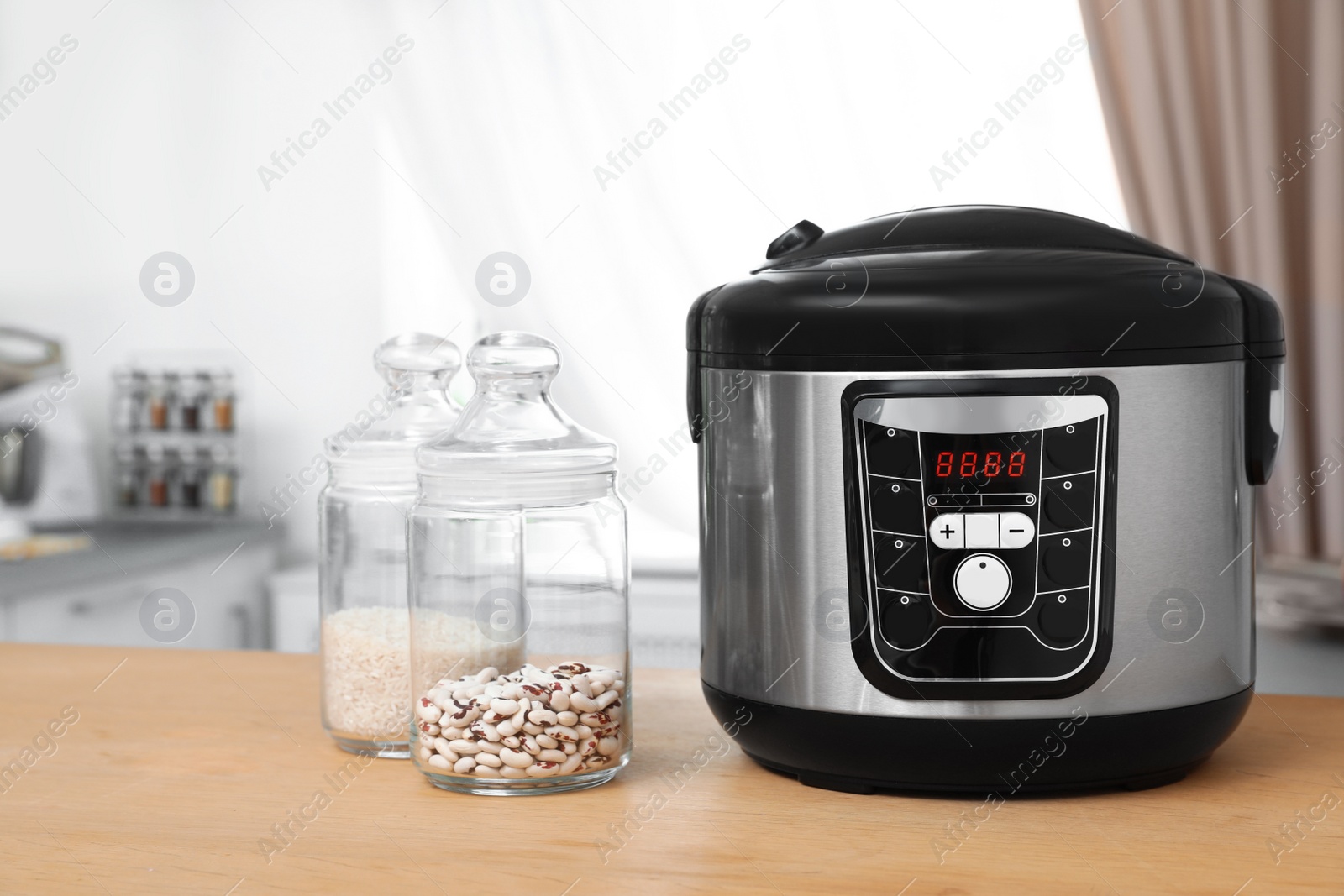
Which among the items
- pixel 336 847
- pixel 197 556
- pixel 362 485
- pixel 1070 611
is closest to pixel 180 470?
pixel 197 556

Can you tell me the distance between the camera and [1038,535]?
0.63 m

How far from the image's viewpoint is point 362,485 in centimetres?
80

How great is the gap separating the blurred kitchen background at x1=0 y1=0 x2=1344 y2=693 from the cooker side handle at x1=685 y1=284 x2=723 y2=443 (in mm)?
1230

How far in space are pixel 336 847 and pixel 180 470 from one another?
6.60ft

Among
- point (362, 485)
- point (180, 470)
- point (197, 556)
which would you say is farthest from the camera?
point (180, 470)

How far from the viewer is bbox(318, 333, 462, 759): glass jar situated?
0.77 metres

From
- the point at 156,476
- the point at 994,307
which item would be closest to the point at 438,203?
the point at 156,476

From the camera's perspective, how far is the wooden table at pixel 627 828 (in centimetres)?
57

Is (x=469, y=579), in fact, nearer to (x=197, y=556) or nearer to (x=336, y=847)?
(x=336, y=847)

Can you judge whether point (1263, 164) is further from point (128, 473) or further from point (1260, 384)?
point (128, 473)

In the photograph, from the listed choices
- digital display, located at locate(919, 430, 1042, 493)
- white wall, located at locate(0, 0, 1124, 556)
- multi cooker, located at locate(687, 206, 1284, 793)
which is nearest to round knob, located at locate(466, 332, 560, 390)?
multi cooker, located at locate(687, 206, 1284, 793)

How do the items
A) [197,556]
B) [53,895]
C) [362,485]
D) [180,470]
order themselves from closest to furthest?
[53,895] < [362,485] < [197,556] < [180,470]

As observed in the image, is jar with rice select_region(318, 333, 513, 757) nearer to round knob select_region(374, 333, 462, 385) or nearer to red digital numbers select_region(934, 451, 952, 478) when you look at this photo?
round knob select_region(374, 333, 462, 385)

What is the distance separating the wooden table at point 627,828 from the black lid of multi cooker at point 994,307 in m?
0.24
